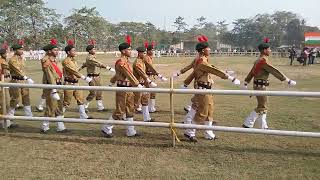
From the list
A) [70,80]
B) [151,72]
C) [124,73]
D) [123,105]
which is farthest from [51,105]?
[151,72]

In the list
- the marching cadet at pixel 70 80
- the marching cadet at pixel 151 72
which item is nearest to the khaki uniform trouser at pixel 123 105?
the marching cadet at pixel 70 80

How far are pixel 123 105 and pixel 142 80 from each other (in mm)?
1973

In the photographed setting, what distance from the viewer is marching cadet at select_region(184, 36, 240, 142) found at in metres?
7.27

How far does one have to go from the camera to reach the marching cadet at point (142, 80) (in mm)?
8728

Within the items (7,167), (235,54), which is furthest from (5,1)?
(7,167)

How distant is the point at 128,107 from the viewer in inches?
306

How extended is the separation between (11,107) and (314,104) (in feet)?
28.2

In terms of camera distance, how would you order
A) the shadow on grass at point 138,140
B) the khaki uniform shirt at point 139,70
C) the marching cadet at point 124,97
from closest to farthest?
the shadow on grass at point 138,140 → the marching cadet at point 124,97 → the khaki uniform shirt at point 139,70

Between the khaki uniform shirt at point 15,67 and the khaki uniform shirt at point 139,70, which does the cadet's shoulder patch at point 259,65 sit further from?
the khaki uniform shirt at point 15,67

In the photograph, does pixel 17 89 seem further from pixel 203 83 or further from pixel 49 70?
pixel 203 83

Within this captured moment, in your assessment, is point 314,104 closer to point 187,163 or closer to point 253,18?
point 187,163

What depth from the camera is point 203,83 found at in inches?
298

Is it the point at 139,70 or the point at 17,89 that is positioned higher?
the point at 139,70

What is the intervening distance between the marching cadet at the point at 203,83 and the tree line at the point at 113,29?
4169cm
